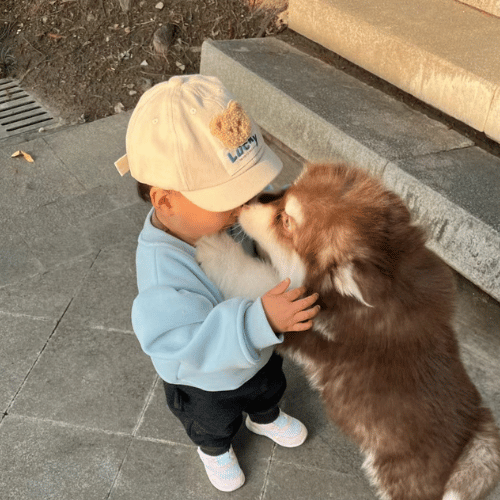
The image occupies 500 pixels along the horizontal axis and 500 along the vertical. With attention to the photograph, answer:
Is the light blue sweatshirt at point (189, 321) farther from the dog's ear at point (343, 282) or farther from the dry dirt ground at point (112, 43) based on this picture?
the dry dirt ground at point (112, 43)

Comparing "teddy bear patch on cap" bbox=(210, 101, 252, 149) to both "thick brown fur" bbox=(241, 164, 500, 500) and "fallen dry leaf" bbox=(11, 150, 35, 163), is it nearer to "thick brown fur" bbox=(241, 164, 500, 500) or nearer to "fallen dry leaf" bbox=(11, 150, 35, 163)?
"thick brown fur" bbox=(241, 164, 500, 500)

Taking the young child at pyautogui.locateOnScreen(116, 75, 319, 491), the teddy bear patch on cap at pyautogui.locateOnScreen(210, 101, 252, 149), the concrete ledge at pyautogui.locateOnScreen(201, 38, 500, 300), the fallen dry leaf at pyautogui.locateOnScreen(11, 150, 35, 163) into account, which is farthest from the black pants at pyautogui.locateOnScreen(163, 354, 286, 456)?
the fallen dry leaf at pyautogui.locateOnScreen(11, 150, 35, 163)

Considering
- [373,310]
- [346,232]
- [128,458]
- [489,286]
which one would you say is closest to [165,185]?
[346,232]

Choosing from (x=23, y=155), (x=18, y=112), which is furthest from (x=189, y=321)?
(x=18, y=112)

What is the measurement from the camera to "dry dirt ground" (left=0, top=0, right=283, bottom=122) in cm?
519

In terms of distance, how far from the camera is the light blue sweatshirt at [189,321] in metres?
1.73

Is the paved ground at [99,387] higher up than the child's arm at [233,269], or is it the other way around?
the child's arm at [233,269]

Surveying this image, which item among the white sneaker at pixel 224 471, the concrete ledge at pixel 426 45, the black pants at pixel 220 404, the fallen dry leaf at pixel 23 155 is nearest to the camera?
the black pants at pixel 220 404

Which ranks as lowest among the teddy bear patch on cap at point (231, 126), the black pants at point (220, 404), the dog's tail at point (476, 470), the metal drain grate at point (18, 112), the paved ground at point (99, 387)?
the paved ground at point (99, 387)

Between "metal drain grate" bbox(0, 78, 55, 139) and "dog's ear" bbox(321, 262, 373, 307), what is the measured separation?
12.2 ft

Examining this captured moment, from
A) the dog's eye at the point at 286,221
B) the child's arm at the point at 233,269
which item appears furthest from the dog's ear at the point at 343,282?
the dog's eye at the point at 286,221

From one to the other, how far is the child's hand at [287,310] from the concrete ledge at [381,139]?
4.97ft

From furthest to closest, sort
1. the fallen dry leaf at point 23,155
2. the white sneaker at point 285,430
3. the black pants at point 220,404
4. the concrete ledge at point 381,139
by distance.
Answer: the fallen dry leaf at point 23,155
the concrete ledge at point 381,139
the white sneaker at point 285,430
the black pants at point 220,404

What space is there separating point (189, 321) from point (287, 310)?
315mm
